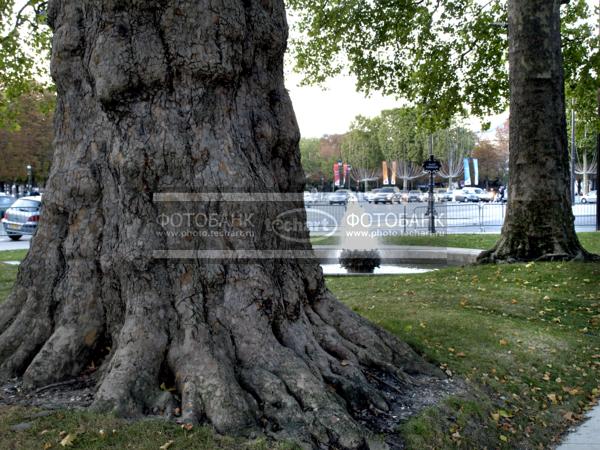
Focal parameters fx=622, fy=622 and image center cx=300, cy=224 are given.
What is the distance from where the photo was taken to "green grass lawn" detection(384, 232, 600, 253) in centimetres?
1731

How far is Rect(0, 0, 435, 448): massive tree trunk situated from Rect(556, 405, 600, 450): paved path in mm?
1329

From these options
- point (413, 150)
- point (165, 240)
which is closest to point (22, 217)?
point (165, 240)

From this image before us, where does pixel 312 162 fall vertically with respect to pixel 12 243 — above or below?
above

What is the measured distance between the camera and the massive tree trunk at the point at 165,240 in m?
4.30

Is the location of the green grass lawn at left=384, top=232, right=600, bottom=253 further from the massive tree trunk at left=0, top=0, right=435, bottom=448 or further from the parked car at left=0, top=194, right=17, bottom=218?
the parked car at left=0, top=194, right=17, bottom=218

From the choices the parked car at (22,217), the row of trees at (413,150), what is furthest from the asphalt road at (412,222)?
the row of trees at (413,150)

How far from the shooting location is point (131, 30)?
4672 millimetres

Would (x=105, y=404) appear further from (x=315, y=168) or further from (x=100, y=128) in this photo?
(x=315, y=168)

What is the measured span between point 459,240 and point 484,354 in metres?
13.0

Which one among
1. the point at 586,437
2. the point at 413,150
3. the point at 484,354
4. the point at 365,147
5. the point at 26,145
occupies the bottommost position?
the point at 586,437

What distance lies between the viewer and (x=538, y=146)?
1161cm

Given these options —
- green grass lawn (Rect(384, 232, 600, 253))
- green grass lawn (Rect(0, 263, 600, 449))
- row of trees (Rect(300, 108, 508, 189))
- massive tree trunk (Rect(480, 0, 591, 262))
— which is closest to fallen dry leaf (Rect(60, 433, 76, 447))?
green grass lawn (Rect(0, 263, 600, 449))

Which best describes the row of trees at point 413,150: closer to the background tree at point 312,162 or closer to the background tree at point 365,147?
the background tree at point 365,147

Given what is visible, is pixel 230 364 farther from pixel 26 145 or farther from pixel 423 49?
pixel 26 145
